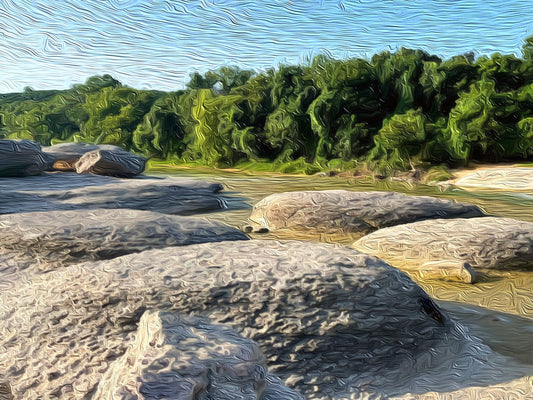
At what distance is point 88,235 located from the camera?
187 inches

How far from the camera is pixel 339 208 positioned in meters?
8.39

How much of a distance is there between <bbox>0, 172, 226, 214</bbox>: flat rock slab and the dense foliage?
10.1 metres

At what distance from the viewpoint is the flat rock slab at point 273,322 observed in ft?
10.1

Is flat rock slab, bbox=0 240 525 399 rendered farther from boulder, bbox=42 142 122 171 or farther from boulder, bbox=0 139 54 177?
boulder, bbox=42 142 122 171

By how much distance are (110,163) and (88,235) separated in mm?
9848

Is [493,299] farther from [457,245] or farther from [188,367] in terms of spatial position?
[188,367]

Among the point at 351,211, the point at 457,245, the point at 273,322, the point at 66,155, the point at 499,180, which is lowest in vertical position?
the point at 499,180

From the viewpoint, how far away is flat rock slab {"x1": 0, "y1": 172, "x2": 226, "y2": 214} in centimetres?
819

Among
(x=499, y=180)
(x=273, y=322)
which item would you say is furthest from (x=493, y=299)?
(x=499, y=180)

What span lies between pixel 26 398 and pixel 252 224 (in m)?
6.22

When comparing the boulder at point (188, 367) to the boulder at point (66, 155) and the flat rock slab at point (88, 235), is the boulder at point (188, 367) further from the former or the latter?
the boulder at point (66, 155)

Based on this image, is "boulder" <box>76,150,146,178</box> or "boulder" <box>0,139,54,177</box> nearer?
"boulder" <box>0,139,54,177</box>

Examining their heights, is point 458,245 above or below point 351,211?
above

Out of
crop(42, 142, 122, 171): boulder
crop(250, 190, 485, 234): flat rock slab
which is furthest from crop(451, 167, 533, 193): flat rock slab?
crop(42, 142, 122, 171): boulder
